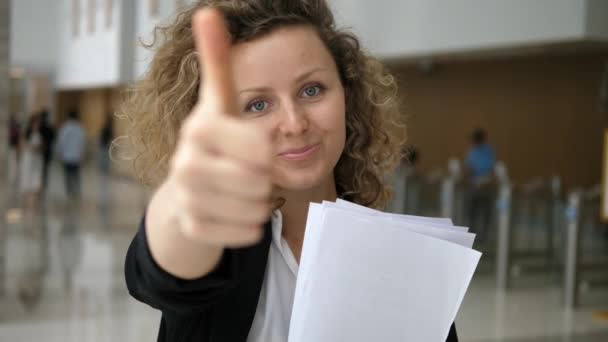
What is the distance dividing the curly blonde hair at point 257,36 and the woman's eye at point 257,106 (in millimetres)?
104

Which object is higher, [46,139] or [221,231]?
[46,139]

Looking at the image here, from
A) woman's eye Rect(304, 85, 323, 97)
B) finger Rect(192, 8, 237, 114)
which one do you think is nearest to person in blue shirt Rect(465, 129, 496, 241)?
woman's eye Rect(304, 85, 323, 97)

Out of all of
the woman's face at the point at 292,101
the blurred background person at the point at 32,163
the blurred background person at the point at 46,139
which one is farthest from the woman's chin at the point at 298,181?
the blurred background person at the point at 46,139

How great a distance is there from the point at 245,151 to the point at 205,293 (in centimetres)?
38

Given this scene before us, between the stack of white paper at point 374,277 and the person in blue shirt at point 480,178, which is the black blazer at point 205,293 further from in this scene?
the person in blue shirt at point 480,178

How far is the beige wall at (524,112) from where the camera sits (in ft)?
33.0

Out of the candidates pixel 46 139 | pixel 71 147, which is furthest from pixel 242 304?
pixel 71 147

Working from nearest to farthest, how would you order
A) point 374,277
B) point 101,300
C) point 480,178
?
point 374,277
point 101,300
point 480,178

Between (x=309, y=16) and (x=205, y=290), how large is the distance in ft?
1.71

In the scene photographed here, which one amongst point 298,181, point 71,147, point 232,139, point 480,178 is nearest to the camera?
point 232,139

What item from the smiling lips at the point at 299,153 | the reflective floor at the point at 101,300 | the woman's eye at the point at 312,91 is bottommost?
the reflective floor at the point at 101,300

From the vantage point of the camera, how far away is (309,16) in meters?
1.20

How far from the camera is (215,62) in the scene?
0.57 m

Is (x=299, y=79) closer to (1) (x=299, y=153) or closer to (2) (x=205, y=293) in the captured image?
(1) (x=299, y=153)
